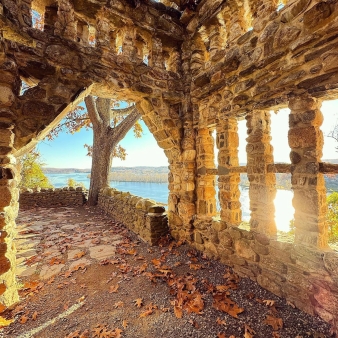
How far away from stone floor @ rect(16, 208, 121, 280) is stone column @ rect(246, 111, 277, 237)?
2.84m

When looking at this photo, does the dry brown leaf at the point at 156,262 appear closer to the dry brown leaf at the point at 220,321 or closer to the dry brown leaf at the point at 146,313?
the dry brown leaf at the point at 146,313

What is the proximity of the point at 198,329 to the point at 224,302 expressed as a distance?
519 millimetres

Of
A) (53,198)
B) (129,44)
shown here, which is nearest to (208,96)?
(129,44)

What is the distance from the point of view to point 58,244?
4.25 metres

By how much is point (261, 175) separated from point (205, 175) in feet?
3.92

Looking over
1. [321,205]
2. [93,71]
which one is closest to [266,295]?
[321,205]

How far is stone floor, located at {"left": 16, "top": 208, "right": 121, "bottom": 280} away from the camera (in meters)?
3.33

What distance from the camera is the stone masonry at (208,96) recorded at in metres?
2.18

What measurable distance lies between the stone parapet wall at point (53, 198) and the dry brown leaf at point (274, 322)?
850 cm

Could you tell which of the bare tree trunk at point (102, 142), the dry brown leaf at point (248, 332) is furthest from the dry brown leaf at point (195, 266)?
the bare tree trunk at point (102, 142)

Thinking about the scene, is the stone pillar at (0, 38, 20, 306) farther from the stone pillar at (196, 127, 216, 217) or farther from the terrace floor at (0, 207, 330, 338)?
the stone pillar at (196, 127, 216, 217)

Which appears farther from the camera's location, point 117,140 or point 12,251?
point 117,140

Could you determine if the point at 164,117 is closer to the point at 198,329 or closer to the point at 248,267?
the point at 248,267

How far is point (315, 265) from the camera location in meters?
2.11
